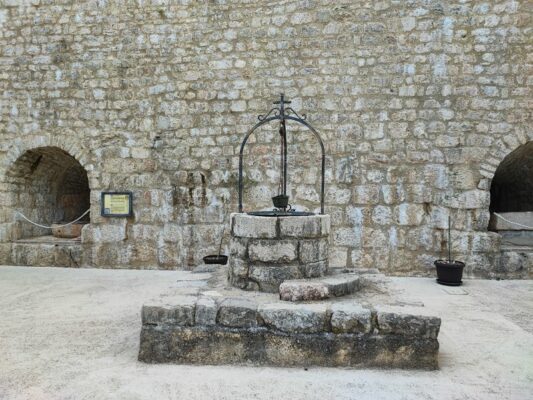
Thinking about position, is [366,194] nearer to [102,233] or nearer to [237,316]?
[237,316]

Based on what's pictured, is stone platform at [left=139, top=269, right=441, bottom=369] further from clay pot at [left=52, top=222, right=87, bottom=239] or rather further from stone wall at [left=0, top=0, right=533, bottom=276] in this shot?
clay pot at [left=52, top=222, right=87, bottom=239]

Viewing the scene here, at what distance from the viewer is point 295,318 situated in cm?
271

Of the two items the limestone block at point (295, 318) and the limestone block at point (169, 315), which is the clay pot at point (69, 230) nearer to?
the limestone block at point (169, 315)

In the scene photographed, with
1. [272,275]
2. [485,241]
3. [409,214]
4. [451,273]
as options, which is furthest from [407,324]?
[485,241]

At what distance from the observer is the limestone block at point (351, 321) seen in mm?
2666

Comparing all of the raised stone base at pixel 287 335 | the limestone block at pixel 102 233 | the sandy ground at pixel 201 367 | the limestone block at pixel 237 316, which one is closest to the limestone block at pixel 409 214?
the sandy ground at pixel 201 367

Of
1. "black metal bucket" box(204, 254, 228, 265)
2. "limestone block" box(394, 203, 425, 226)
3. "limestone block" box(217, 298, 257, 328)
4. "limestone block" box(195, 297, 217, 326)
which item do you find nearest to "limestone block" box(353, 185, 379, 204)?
"limestone block" box(394, 203, 425, 226)

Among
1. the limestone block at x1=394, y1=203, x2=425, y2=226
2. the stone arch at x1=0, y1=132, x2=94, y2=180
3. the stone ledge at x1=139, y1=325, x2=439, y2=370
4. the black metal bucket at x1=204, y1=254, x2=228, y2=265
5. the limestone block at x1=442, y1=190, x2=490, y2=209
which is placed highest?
the stone arch at x1=0, y1=132, x2=94, y2=180

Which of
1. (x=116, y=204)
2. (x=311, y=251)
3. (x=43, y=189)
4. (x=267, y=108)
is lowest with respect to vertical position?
(x=311, y=251)

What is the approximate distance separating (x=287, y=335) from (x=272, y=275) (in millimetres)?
648

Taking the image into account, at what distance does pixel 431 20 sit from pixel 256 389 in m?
5.18

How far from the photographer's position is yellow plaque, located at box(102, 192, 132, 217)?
6.03m

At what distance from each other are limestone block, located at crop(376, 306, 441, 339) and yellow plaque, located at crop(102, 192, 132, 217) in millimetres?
4440

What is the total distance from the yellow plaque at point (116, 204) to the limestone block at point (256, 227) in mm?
3226
